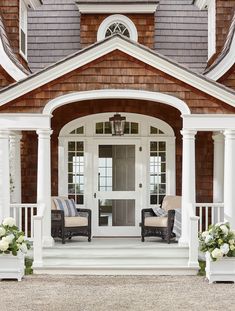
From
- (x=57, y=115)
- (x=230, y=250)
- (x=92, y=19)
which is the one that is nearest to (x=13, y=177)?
(x=57, y=115)

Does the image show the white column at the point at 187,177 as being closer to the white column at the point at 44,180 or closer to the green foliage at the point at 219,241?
the green foliage at the point at 219,241

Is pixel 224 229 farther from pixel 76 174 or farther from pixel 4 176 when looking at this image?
pixel 76 174

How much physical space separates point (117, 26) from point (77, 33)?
978 mm

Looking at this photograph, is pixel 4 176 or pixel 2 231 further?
pixel 4 176

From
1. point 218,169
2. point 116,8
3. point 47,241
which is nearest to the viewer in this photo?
point 47,241

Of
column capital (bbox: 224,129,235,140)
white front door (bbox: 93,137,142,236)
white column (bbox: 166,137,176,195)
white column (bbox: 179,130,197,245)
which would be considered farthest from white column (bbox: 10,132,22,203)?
column capital (bbox: 224,129,235,140)

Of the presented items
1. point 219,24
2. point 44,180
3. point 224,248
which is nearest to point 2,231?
point 44,180

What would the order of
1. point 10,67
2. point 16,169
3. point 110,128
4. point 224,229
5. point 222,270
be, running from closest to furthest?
point 222,270 → point 224,229 → point 10,67 → point 16,169 → point 110,128

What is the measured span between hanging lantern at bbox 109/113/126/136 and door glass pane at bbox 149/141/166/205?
3.42ft

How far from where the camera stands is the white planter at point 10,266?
1097 centimetres

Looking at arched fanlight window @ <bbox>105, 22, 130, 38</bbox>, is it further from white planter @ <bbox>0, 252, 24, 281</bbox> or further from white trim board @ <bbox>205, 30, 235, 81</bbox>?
white planter @ <bbox>0, 252, 24, 281</bbox>

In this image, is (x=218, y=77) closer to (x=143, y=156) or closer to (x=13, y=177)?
(x=143, y=156)

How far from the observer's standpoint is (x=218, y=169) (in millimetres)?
14477

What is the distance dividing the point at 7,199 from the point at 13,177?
227cm
